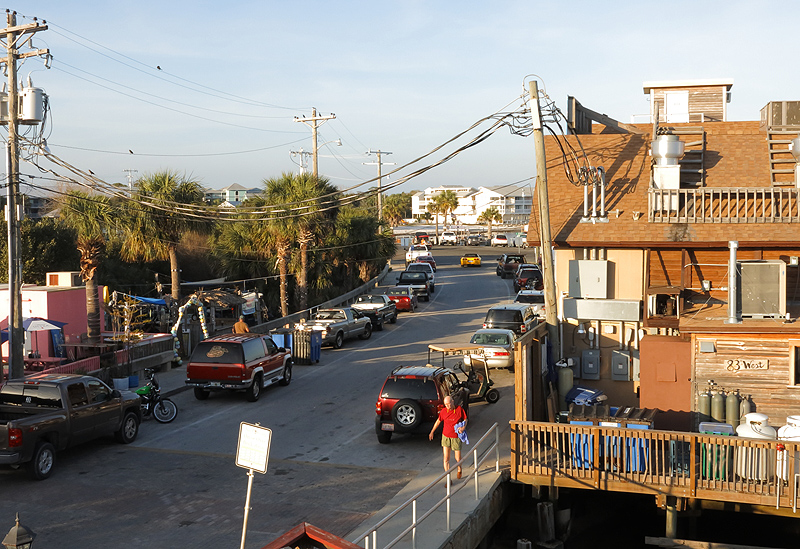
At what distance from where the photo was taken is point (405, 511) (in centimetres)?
1196

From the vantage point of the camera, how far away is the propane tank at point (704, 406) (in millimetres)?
15891

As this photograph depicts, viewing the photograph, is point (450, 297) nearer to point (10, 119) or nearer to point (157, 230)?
point (157, 230)

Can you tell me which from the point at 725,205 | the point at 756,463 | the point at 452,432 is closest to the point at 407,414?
the point at 452,432

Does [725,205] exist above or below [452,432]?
above

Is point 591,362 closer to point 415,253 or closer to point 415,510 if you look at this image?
point 415,510

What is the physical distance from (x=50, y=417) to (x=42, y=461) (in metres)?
0.81

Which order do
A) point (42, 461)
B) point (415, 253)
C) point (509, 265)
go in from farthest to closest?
point (415, 253), point (509, 265), point (42, 461)

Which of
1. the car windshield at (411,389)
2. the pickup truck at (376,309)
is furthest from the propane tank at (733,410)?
the pickup truck at (376,309)

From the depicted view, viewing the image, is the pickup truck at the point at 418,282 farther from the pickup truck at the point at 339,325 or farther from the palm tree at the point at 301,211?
the pickup truck at the point at 339,325

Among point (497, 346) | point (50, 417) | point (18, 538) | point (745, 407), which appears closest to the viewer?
point (18, 538)

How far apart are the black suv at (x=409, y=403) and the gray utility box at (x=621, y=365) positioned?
4.48 meters

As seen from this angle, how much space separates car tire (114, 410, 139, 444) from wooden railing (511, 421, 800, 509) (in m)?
8.70

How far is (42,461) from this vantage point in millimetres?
14148

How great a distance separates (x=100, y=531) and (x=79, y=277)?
740 inches
